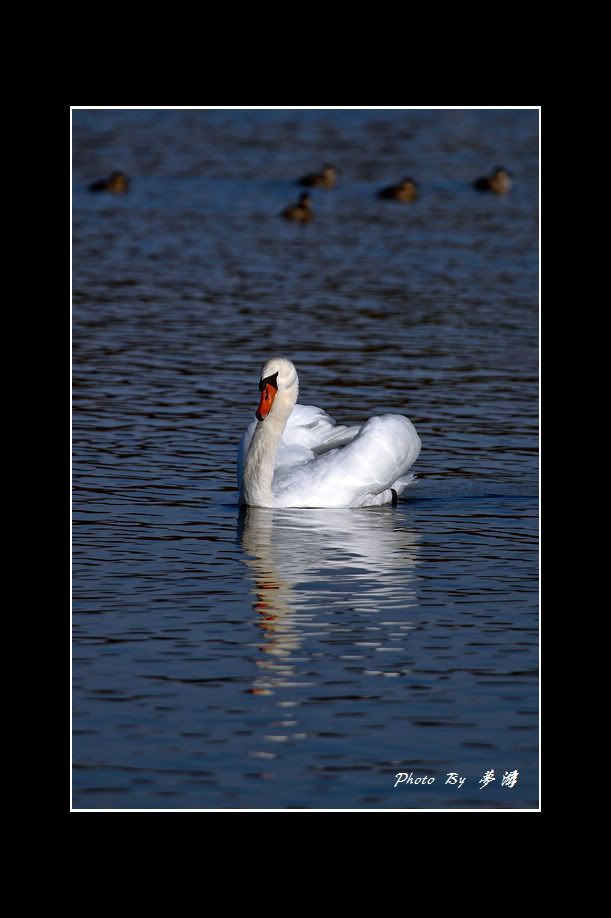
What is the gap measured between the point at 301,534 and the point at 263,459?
3.47 ft

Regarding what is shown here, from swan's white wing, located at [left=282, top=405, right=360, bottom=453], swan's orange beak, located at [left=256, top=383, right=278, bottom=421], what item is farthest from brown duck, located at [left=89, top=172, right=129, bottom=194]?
swan's orange beak, located at [left=256, top=383, right=278, bottom=421]

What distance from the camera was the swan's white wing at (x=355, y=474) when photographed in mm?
15234

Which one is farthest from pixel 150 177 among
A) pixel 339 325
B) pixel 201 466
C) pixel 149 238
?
pixel 201 466

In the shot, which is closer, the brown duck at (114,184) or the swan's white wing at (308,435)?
the swan's white wing at (308,435)

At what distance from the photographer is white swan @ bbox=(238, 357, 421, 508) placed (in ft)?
50.0

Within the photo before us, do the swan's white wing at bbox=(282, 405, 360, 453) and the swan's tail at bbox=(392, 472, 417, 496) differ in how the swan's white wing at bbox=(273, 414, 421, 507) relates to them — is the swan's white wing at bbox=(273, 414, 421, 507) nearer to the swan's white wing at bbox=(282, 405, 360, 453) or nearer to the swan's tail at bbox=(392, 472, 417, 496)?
the swan's tail at bbox=(392, 472, 417, 496)

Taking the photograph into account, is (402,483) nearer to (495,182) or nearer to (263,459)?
(263,459)

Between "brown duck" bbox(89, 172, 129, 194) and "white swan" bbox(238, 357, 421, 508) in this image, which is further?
"brown duck" bbox(89, 172, 129, 194)

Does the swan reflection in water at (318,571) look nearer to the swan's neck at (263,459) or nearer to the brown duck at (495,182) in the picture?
the swan's neck at (263,459)

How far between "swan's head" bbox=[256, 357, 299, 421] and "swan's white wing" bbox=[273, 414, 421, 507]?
60 cm

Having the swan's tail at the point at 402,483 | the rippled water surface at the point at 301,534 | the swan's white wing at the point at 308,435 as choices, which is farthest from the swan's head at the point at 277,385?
the swan's tail at the point at 402,483

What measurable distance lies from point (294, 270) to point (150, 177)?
1388 cm

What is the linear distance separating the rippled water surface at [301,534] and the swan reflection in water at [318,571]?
0.03 meters
